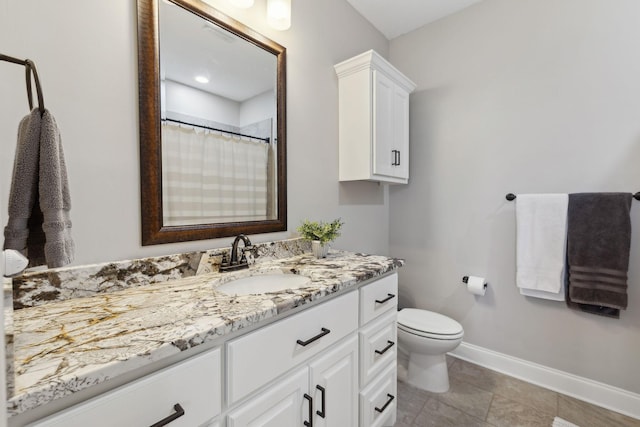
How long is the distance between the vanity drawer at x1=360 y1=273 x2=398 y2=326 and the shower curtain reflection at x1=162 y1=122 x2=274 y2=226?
661mm

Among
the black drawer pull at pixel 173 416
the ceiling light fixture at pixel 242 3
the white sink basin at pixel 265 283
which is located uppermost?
the ceiling light fixture at pixel 242 3

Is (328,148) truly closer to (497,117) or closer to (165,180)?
(165,180)

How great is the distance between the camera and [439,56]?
7.25ft

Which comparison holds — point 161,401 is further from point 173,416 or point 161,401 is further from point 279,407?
point 279,407

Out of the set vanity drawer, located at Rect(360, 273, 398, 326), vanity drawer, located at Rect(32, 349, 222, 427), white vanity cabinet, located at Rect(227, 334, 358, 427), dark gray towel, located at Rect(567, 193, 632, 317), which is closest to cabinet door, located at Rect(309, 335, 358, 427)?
white vanity cabinet, located at Rect(227, 334, 358, 427)

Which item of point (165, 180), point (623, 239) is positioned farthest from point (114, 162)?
point (623, 239)

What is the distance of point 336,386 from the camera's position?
1076 mm

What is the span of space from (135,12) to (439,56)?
2060 mm

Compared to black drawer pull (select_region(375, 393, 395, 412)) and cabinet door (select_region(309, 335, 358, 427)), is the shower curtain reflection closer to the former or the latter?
cabinet door (select_region(309, 335, 358, 427))

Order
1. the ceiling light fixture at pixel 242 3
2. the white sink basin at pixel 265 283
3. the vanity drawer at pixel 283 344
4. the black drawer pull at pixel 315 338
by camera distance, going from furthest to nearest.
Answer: the ceiling light fixture at pixel 242 3
the white sink basin at pixel 265 283
the black drawer pull at pixel 315 338
the vanity drawer at pixel 283 344

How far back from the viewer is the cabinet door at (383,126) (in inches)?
71.6

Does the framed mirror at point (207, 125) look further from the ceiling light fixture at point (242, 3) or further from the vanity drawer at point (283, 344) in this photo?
the vanity drawer at point (283, 344)

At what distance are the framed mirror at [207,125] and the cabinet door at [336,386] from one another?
0.71m

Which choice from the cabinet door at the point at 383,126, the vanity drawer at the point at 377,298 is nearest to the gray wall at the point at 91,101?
the vanity drawer at the point at 377,298
